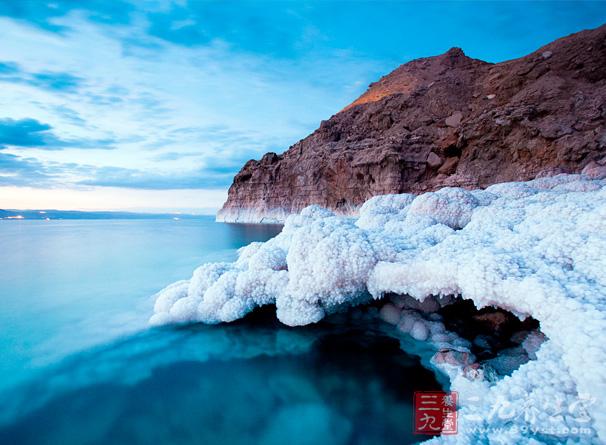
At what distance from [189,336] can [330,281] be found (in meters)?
2.36

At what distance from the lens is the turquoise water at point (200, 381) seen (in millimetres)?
2906

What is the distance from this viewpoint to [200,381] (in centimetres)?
369

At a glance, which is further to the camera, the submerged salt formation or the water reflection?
the water reflection

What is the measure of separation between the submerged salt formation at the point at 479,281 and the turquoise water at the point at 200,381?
433mm

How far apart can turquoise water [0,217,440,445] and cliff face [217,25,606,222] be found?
580 inches

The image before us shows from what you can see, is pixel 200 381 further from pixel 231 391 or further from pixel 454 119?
pixel 454 119

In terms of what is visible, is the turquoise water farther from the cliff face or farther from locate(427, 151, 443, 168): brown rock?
locate(427, 151, 443, 168): brown rock

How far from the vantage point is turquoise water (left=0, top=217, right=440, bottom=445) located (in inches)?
114

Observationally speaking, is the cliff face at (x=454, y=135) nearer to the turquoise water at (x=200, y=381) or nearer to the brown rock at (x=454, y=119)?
the brown rock at (x=454, y=119)

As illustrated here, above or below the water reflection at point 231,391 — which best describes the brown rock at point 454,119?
above

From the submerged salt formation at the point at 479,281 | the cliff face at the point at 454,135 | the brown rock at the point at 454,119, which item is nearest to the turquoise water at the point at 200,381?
the submerged salt formation at the point at 479,281

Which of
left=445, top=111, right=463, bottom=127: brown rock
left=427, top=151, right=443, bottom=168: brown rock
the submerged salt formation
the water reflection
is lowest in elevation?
the water reflection

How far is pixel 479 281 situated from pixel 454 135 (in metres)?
27.8

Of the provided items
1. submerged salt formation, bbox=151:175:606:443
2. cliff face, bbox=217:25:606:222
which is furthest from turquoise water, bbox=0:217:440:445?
cliff face, bbox=217:25:606:222
